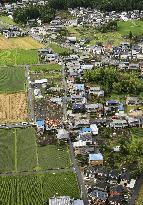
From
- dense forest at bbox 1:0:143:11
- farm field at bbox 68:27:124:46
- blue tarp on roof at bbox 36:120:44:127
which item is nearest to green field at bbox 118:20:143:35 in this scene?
farm field at bbox 68:27:124:46

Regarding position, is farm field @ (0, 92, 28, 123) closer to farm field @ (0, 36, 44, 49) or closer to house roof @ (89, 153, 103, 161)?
house roof @ (89, 153, 103, 161)

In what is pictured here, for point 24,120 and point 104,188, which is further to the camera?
point 24,120

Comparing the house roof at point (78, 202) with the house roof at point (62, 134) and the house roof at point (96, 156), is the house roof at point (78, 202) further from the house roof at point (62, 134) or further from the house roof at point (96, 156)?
the house roof at point (62, 134)

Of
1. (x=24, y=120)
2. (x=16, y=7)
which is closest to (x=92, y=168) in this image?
(x=24, y=120)

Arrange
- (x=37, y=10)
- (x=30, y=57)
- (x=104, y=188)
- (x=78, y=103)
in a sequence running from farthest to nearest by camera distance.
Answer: (x=37, y=10) → (x=30, y=57) → (x=78, y=103) → (x=104, y=188)

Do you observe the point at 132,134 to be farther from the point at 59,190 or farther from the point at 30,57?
the point at 30,57

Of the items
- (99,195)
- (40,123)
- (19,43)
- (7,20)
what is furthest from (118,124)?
(7,20)
